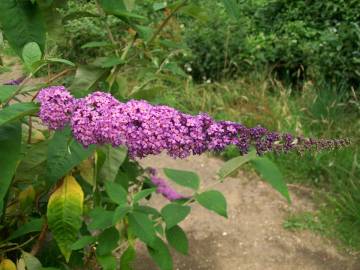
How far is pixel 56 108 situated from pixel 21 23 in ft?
1.09

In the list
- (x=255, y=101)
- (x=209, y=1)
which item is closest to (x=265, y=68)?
(x=255, y=101)

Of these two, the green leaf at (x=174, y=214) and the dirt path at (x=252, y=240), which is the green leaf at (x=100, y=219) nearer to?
the green leaf at (x=174, y=214)

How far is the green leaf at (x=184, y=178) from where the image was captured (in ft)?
4.55

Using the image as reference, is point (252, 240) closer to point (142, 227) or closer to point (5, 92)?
point (142, 227)

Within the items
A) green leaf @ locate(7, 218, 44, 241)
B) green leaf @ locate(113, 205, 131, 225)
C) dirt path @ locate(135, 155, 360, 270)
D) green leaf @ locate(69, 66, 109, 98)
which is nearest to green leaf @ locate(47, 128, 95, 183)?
green leaf @ locate(113, 205, 131, 225)

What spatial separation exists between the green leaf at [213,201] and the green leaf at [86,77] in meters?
0.45

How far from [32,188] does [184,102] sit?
3.38 meters

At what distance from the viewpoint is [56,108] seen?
3.57 feet

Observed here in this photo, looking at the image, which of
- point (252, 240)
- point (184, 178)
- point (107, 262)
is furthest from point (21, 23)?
point (252, 240)

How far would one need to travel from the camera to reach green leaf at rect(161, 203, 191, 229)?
1.39 metres

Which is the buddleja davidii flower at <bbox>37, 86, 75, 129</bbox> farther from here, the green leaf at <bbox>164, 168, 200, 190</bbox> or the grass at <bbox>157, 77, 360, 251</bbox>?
the grass at <bbox>157, 77, 360, 251</bbox>

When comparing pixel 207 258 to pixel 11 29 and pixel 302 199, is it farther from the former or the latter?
pixel 11 29

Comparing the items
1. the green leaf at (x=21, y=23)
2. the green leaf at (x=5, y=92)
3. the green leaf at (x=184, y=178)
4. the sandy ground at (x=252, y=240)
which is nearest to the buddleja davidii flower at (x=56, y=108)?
the green leaf at (x=5, y=92)

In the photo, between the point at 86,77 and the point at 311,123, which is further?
the point at 311,123
